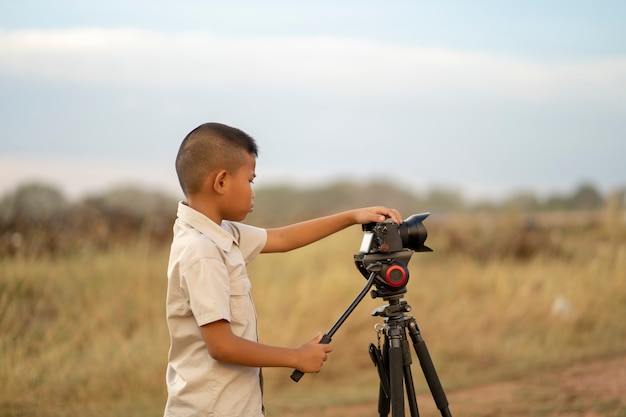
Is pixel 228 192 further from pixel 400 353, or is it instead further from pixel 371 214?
pixel 400 353

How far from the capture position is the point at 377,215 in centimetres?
301

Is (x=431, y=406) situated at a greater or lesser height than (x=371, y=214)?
lesser

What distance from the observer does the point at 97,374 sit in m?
6.16

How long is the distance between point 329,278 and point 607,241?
18.7ft

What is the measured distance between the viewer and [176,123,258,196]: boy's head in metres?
2.87

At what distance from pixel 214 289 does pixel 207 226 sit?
26cm

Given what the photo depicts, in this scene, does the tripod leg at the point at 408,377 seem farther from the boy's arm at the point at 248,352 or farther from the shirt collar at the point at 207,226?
the shirt collar at the point at 207,226

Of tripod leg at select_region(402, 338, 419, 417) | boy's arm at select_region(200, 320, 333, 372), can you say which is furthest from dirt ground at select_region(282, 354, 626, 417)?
boy's arm at select_region(200, 320, 333, 372)

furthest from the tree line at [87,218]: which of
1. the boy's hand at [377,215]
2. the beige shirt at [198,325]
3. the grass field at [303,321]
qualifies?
the boy's hand at [377,215]

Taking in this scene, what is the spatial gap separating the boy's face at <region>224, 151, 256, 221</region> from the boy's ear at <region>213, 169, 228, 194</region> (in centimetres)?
2

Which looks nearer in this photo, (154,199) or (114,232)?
(114,232)

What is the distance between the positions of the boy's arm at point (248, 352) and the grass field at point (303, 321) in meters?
3.14

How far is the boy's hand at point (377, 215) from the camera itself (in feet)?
9.78

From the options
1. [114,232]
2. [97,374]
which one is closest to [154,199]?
[114,232]
